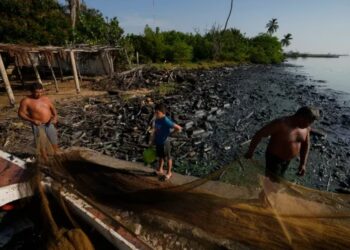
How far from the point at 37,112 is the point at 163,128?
2773 mm

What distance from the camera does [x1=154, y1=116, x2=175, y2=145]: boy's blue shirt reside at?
5641 mm

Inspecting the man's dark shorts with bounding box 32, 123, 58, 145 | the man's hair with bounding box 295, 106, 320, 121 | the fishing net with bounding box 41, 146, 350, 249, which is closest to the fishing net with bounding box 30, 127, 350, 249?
the fishing net with bounding box 41, 146, 350, 249

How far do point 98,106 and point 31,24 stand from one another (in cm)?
966

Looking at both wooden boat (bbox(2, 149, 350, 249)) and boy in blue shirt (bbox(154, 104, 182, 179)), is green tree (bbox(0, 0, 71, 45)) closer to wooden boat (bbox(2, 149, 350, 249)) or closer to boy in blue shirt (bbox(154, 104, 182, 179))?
boy in blue shirt (bbox(154, 104, 182, 179))

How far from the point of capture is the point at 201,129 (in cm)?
1107

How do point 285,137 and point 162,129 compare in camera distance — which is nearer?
point 285,137

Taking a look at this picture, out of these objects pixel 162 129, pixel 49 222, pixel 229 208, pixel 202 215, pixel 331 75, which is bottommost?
pixel 331 75

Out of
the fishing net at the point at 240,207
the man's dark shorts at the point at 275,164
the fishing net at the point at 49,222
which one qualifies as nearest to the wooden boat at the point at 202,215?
the fishing net at the point at 240,207

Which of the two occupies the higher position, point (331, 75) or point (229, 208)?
point (229, 208)

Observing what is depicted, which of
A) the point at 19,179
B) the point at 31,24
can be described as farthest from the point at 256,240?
the point at 31,24

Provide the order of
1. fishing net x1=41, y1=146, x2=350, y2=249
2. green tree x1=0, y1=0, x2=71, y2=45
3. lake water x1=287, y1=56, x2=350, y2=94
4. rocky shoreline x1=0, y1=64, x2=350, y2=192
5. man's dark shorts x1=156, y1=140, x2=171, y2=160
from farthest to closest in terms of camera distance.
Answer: lake water x1=287, y1=56, x2=350, y2=94, green tree x1=0, y1=0, x2=71, y2=45, rocky shoreline x1=0, y1=64, x2=350, y2=192, man's dark shorts x1=156, y1=140, x2=171, y2=160, fishing net x1=41, y1=146, x2=350, y2=249

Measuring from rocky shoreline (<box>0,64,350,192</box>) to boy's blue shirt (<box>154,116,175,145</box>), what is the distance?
2.33 metres

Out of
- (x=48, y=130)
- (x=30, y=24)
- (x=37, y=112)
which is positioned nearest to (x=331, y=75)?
(x=30, y=24)

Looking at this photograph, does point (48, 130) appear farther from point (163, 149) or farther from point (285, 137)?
point (285, 137)
